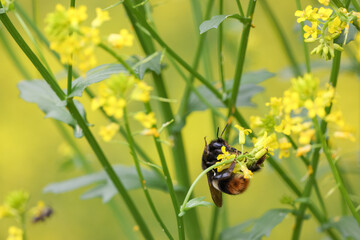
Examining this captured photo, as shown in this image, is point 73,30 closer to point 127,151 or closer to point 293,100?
point 293,100

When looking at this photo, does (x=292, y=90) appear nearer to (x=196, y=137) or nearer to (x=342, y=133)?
(x=342, y=133)

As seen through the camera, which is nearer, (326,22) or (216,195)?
(326,22)

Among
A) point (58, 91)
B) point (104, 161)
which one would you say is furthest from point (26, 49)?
point (104, 161)

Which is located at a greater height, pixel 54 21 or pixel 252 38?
pixel 54 21

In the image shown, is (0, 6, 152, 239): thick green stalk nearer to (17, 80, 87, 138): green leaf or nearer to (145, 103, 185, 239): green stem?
(17, 80, 87, 138): green leaf

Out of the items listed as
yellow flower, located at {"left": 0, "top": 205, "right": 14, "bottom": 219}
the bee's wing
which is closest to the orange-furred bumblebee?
the bee's wing

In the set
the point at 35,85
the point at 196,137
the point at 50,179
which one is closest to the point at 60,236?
the point at 50,179
